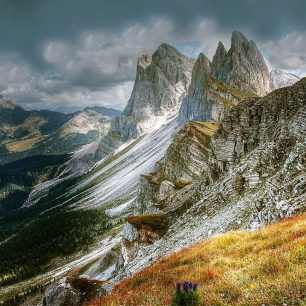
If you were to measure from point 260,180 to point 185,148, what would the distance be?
8026 cm

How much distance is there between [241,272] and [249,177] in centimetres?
2316

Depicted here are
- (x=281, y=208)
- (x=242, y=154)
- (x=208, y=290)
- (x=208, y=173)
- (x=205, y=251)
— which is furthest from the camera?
(x=208, y=173)

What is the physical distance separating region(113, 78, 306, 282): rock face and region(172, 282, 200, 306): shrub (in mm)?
13484

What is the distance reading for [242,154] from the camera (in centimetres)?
4403

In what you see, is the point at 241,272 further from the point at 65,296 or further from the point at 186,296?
the point at 65,296

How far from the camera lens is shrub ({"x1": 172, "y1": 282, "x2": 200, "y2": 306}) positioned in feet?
35.1

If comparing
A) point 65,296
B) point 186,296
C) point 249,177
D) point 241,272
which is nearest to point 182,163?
point 249,177

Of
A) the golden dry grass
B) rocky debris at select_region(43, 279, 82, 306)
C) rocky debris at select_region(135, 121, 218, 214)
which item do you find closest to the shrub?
the golden dry grass

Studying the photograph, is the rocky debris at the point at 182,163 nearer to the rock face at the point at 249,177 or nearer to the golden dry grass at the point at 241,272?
the rock face at the point at 249,177

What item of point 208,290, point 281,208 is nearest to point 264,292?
point 208,290

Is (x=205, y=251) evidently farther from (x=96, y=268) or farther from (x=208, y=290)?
(x=96, y=268)

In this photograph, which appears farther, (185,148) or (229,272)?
(185,148)

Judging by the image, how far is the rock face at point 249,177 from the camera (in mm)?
25994

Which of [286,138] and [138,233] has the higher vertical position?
[286,138]
